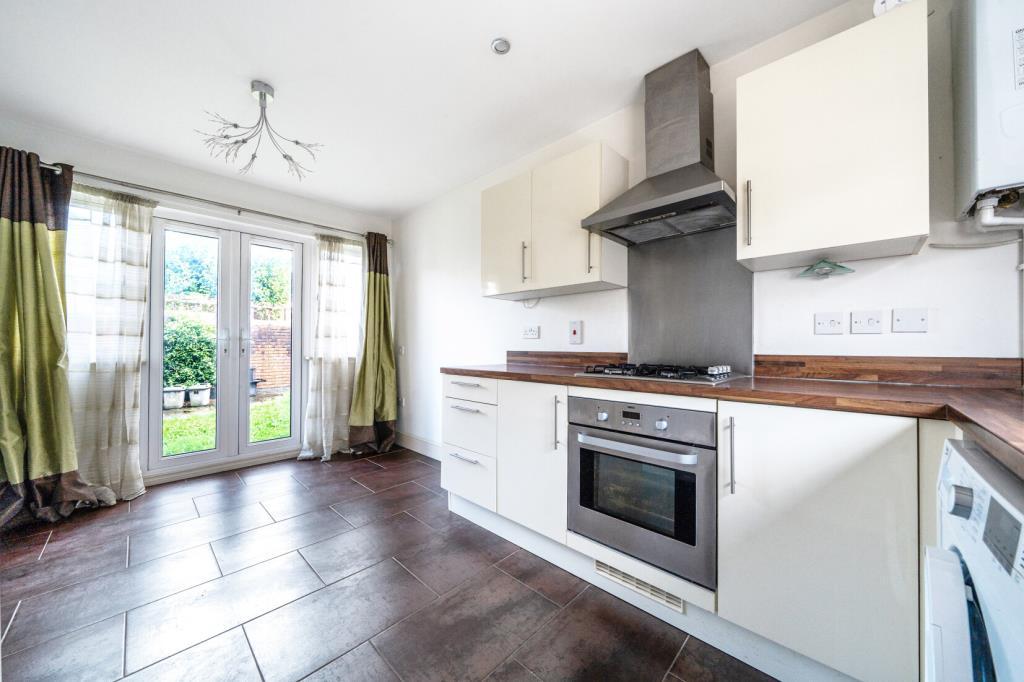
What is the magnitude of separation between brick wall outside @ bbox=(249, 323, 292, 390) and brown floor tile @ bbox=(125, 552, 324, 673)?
213 cm

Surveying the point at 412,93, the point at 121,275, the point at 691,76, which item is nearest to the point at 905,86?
the point at 691,76

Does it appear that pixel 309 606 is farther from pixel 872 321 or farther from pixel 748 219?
pixel 872 321

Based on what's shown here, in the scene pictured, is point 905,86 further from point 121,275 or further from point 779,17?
point 121,275

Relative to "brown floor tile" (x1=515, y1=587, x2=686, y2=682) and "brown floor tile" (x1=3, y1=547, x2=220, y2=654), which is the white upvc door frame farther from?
"brown floor tile" (x1=515, y1=587, x2=686, y2=682)

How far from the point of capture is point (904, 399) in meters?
1.02

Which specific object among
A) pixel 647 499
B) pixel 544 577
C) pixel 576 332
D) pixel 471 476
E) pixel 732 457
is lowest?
pixel 544 577

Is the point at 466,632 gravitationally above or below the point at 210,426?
below

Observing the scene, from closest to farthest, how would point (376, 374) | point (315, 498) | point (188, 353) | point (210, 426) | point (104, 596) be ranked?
1. point (104, 596)
2. point (315, 498)
3. point (188, 353)
4. point (210, 426)
5. point (376, 374)

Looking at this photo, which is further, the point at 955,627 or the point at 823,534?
the point at 823,534

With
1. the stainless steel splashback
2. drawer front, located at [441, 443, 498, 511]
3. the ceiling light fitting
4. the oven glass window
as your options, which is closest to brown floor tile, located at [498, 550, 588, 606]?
drawer front, located at [441, 443, 498, 511]

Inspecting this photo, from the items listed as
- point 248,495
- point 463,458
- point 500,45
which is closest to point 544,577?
point 463,458

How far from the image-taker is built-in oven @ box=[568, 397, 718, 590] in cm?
134

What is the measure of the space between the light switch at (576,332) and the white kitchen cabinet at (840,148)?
1088mm

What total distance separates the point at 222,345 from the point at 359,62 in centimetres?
265
